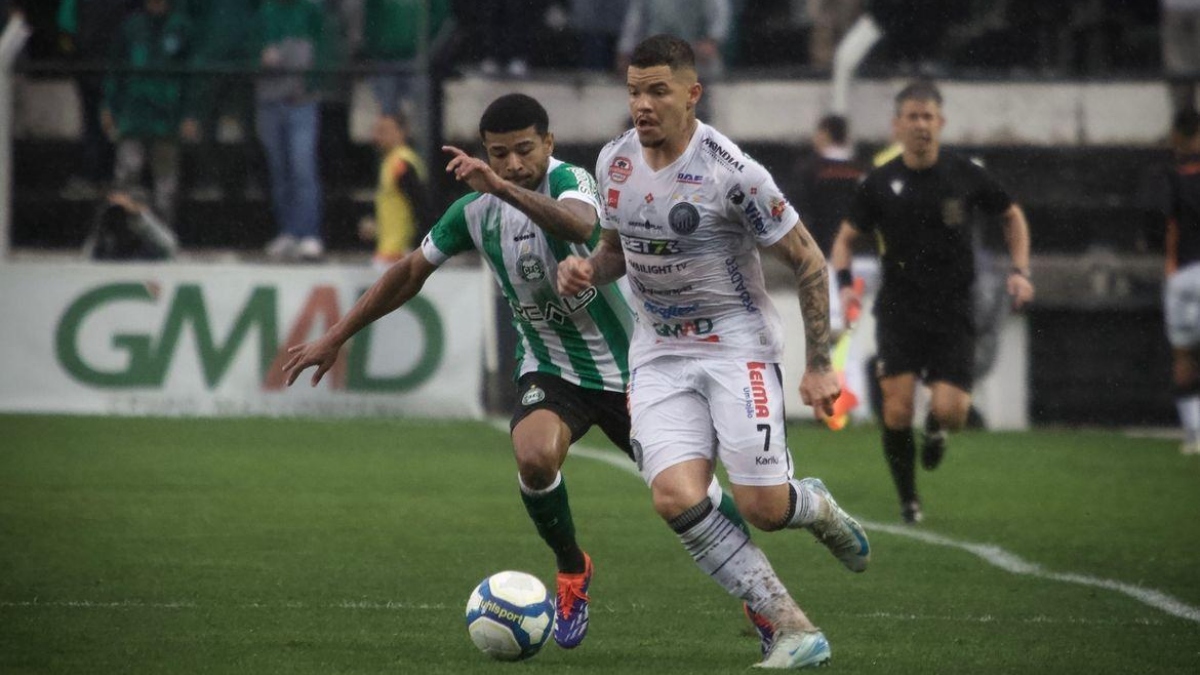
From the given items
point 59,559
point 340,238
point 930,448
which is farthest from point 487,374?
point 59,559

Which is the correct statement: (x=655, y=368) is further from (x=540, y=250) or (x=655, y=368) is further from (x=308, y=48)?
(x=308, y=48)

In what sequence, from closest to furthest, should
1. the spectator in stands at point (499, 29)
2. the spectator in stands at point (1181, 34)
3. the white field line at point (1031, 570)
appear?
the white field line at point (1031, 570) < the spectator in stands at point (499, 29) < the spectator in stands at point (1181, 34)

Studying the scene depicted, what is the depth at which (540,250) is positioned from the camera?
7.60 m

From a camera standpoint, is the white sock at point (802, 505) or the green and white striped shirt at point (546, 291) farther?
the green and white striped shirt at point (546, 291)

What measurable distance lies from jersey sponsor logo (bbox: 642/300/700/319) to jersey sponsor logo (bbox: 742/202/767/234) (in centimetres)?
39

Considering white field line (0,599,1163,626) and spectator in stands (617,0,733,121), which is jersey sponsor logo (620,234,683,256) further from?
spectator in stands (617,0,733,121)

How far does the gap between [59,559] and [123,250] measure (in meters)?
8.38

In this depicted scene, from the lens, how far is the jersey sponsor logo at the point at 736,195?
263 inches

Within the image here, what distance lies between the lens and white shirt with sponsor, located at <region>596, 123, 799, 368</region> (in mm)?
6711

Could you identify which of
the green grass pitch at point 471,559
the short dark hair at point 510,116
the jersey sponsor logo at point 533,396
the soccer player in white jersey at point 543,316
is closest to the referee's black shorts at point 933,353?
the green grass pitch at point 471,559

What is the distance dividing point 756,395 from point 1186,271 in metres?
9.86

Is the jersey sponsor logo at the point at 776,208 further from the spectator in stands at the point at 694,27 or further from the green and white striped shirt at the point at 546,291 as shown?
the spectator in stands at the point at 694,27

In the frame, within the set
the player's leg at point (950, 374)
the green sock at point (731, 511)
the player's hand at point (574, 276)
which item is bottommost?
the player's leg at point (950, 374)

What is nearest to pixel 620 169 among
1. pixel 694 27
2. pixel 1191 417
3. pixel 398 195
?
pixel 1191 417
